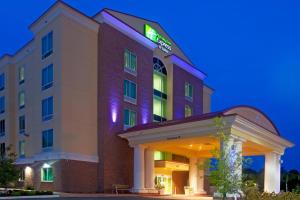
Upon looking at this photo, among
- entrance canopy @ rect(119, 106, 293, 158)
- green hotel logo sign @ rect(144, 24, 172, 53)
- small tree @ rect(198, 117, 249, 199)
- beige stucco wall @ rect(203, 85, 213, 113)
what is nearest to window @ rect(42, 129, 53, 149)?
entrance canopy @ rect(119, 106, 293, 158)

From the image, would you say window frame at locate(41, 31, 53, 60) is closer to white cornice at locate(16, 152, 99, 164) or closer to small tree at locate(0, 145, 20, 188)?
white cornice at locate(16, 152, 99, 164)

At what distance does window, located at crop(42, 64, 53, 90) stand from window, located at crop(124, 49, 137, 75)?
7.21m

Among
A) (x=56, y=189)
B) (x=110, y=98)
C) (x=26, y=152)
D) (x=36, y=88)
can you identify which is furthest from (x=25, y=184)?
(x=110, y=98)

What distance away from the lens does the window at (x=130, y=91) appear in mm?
35688

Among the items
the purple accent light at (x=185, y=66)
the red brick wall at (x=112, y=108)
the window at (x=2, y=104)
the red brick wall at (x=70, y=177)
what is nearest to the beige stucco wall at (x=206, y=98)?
the purple accent light at (x=185, y=66)

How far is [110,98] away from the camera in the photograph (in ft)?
110

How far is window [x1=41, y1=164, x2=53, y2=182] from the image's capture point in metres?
30.1

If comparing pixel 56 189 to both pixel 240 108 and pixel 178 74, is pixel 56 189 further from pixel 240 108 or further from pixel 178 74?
pixel 178 74

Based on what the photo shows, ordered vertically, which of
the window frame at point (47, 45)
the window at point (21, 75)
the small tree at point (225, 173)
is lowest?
the small tree at point (225, 173)

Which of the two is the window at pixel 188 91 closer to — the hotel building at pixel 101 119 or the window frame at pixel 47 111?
the hotel building at pixel 101 119

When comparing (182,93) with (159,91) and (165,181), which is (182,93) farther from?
(165,181)

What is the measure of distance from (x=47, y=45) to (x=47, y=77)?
8.96 ft

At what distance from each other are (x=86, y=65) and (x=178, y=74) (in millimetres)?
15248

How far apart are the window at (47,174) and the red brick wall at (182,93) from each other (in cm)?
1739
